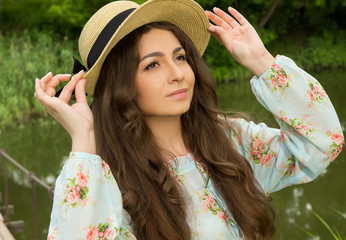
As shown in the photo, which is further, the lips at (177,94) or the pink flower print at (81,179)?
the lips at (177,94)

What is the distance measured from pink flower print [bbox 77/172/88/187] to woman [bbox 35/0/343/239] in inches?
0.8

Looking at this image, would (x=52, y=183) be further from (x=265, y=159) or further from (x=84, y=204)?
(x=84, y=204)

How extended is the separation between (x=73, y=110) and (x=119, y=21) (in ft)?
0.93

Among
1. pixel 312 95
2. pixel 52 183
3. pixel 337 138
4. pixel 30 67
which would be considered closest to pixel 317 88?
pixel 312 95

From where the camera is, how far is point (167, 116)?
161cm

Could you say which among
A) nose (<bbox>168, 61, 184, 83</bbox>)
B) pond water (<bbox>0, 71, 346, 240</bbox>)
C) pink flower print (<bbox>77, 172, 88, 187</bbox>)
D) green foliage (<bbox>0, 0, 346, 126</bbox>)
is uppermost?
nose (<bbox>168, 61, 184, 83</bbox>)

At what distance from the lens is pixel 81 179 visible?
54.4 inches

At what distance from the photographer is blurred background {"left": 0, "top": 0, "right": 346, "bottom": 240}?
5070mm

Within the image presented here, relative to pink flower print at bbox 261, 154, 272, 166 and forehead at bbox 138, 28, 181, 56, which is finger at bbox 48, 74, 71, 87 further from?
pink flower print at bbox 261, 154, 272, 166

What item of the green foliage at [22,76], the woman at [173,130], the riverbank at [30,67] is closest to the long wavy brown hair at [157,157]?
the woman at [173,130]

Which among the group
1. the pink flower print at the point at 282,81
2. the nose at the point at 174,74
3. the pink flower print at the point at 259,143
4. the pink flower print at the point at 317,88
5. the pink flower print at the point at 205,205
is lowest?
the pink flower print at the point at 205,205

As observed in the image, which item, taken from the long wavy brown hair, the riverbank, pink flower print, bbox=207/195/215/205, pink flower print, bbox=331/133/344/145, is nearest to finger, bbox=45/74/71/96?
the long wavy brown hair

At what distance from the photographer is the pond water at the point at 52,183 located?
201 inches

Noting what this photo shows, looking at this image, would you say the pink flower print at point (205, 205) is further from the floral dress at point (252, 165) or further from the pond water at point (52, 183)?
the pond water at point (52, 183)
